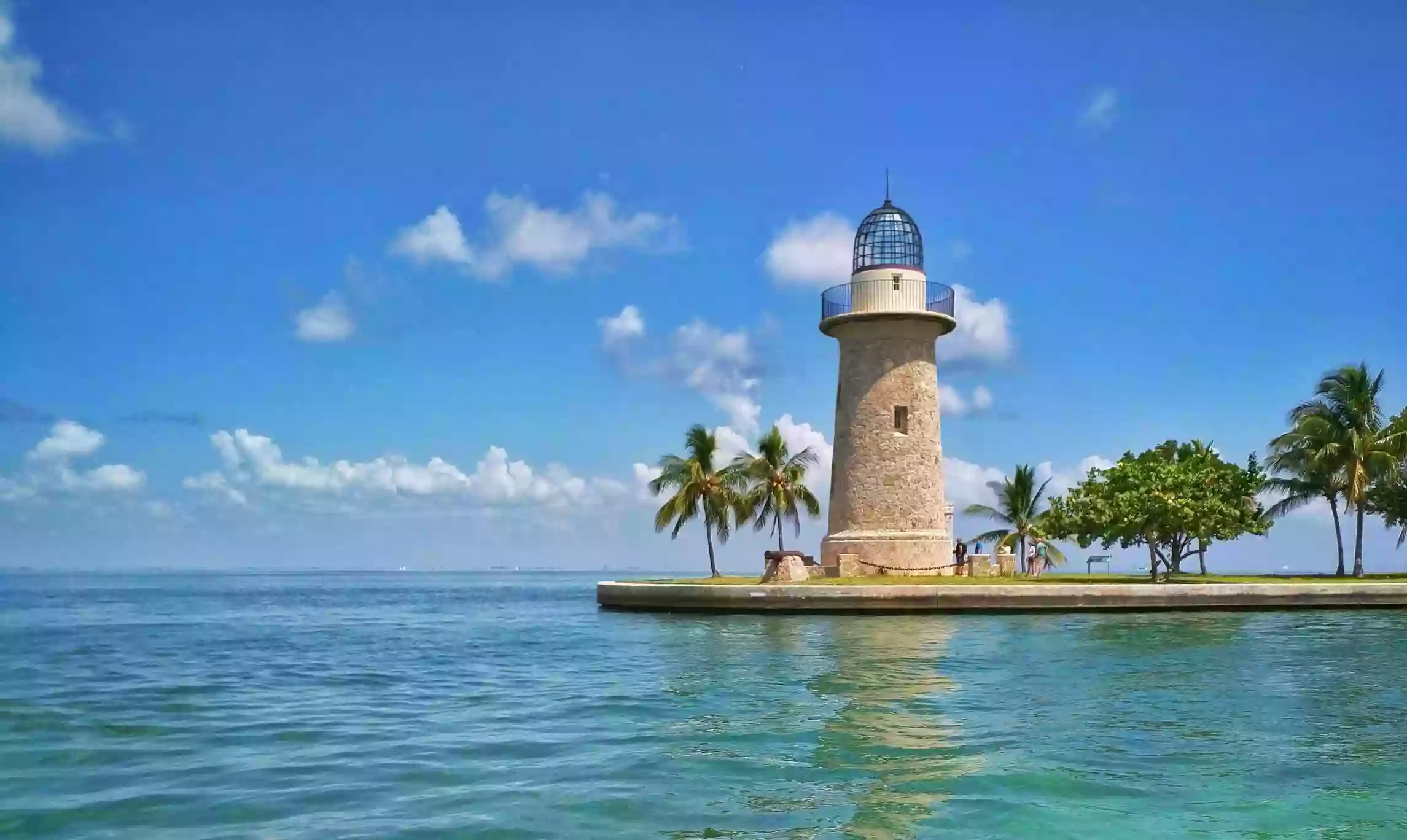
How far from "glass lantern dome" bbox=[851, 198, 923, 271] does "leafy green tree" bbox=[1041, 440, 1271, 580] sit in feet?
33.4

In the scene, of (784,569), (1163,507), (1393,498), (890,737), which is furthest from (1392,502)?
(890,737)

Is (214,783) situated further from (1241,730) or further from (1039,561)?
(1039,561)

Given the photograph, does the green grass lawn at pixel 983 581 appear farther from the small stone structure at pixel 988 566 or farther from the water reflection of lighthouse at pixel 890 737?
the water reflection of lighthouse at pixel 890 737

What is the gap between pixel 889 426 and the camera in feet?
125

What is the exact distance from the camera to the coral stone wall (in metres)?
37.7

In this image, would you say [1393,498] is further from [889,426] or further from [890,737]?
[890,737]

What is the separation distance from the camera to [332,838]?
829 cm

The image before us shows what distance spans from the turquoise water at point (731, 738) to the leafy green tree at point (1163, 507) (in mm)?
12172

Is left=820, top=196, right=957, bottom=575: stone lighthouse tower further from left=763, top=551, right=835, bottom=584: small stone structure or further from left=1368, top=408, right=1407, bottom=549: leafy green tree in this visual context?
left=1368, top=408, right=1407, bottom=549: leafy green tree

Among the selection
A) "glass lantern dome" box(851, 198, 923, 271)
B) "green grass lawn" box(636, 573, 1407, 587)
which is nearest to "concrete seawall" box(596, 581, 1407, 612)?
"green grass lawn" box(636, 573, 1407, 587)

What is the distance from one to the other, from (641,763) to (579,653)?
12.5m

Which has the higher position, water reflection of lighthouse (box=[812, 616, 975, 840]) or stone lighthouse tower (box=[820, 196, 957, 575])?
stone lighthouse tower (box=[820, 196, 957, 575])

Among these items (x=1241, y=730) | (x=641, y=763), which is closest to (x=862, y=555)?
(x=1241, y=730)

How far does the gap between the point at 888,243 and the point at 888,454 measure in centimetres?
737
